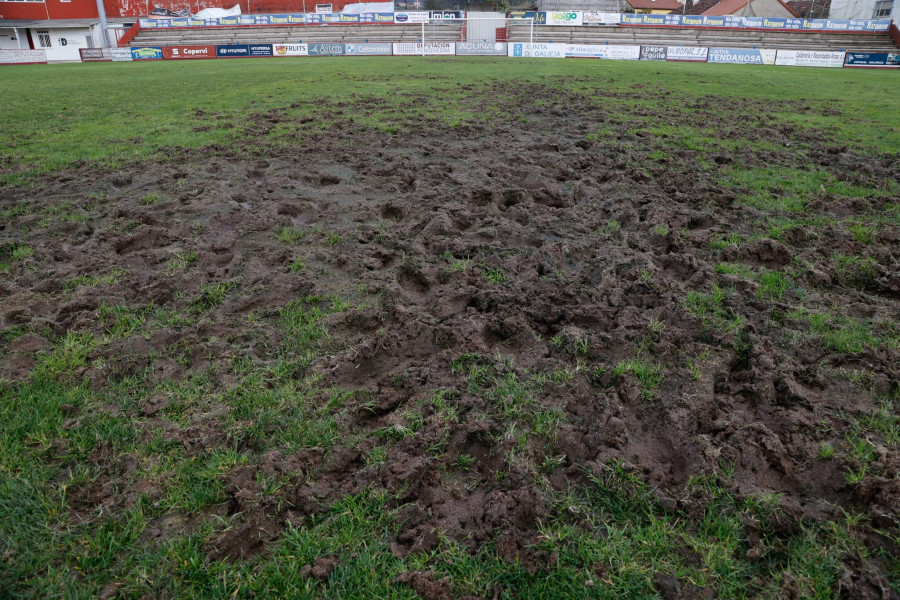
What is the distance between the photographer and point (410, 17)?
43.0 m

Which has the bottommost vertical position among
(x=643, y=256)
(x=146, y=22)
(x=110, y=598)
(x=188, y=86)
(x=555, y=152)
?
(x=110, y=598)

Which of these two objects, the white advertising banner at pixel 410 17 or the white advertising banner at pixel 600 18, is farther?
the white advertising banner at pixel 410 17

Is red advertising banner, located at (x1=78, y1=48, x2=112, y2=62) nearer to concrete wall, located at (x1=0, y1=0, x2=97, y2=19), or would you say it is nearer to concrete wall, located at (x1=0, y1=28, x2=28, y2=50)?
concrete wall, located at (x1=0, y1=0, x2=97, y2=19)

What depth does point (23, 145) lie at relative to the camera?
848cm

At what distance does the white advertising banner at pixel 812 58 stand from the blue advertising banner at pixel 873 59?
1.66 ft

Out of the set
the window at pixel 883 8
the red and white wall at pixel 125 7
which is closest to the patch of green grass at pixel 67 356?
the red and white wall at pixel 125 7

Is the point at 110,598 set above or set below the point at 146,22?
below

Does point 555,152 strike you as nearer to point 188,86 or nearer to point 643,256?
point 643,256

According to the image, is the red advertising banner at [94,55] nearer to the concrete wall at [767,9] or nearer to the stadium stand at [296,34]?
the stadium stand at [296,34]

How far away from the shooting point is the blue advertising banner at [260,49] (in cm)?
3381

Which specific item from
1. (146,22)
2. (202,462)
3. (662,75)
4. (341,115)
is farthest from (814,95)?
(146,22)

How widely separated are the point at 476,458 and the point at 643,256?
9.41 feet

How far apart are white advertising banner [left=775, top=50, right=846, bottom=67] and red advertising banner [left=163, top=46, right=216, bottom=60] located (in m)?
36.0

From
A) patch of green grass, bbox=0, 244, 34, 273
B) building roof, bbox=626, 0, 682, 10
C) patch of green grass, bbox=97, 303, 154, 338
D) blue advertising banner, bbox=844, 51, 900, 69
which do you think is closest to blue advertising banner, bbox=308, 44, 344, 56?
blue advertising banner, bbox=844, 51, 900, 69
